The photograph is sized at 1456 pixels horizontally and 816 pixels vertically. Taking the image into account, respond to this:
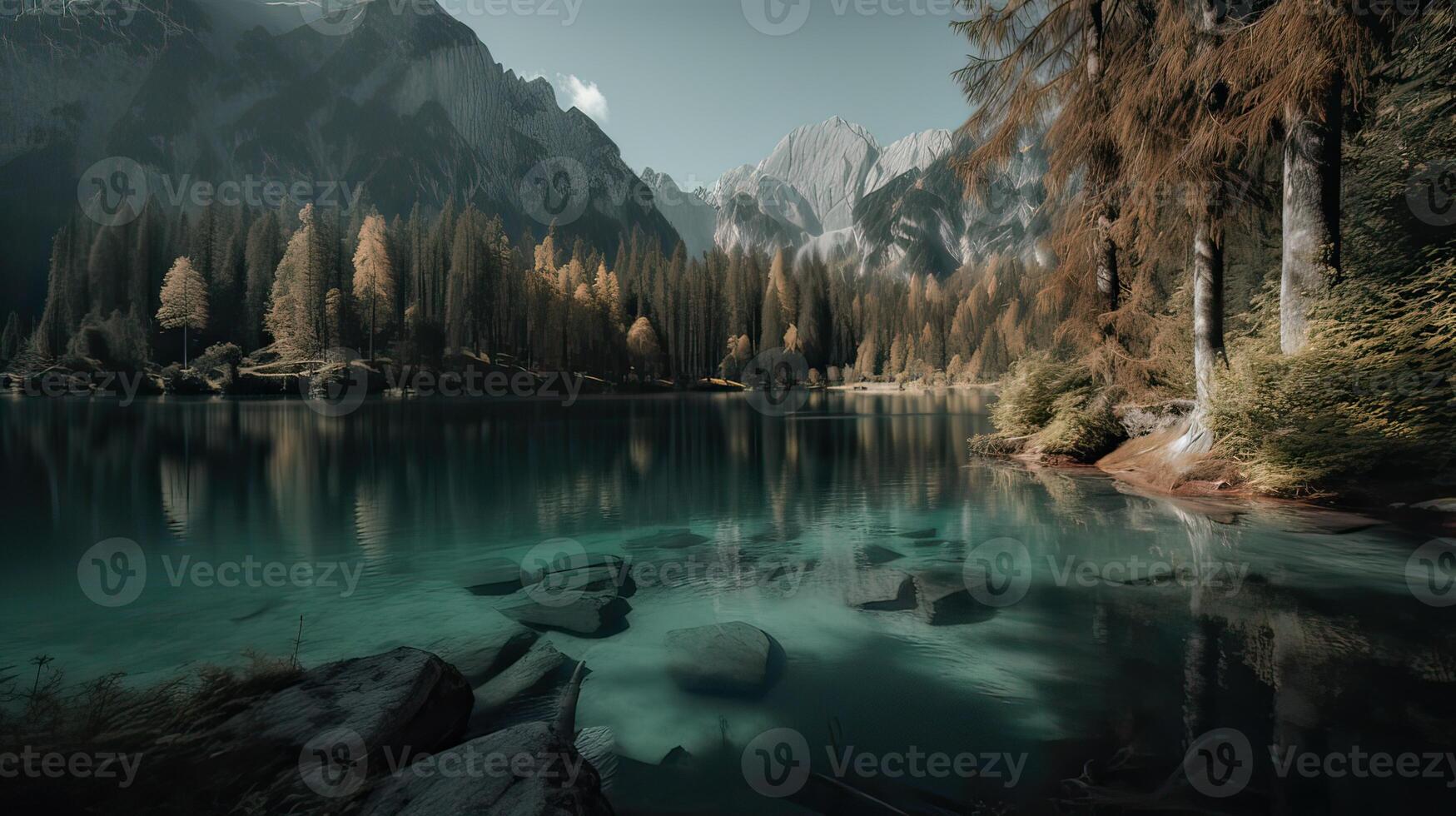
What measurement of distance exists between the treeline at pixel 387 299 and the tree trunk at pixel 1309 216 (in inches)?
2321

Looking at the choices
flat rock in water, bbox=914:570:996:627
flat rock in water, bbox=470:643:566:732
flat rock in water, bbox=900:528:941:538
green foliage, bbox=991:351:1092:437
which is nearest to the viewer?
flat rock in water, bbox=470:643:566:732

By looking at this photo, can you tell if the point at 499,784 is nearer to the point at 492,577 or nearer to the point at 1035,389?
the point at 492,577

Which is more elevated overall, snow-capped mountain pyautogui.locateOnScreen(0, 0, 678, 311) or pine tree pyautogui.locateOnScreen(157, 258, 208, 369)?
snow-capped mountain pyautogui.locateOnScreen(0, 0, 678, 311)

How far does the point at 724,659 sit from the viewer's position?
5.91 m

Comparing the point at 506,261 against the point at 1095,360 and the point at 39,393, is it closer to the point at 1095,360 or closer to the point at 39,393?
the point at 39,393

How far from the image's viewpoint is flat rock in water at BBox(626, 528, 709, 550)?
1091 centimetres

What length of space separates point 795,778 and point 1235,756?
2.87 metres

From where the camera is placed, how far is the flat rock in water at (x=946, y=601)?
7.04 m

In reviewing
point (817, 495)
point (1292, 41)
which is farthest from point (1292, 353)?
point (817, 495)

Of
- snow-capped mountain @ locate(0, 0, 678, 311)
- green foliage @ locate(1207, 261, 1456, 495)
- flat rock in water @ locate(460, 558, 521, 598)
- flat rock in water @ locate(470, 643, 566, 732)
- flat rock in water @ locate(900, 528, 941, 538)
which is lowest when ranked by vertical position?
flat rock in water @ locate(460, 558, 521, 598)

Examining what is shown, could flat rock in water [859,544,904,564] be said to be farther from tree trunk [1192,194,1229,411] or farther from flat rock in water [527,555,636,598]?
tree trunk [1192,194,1229,411]

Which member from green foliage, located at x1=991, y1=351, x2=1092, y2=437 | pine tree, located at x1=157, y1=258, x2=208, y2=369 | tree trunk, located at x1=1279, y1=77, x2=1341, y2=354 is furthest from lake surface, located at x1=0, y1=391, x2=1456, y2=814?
pine tree, located at x1=157, y1=258, x2=208, y2=369

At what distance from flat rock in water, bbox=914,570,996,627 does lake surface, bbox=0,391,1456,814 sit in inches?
5.2

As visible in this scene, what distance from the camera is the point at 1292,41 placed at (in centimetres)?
911
